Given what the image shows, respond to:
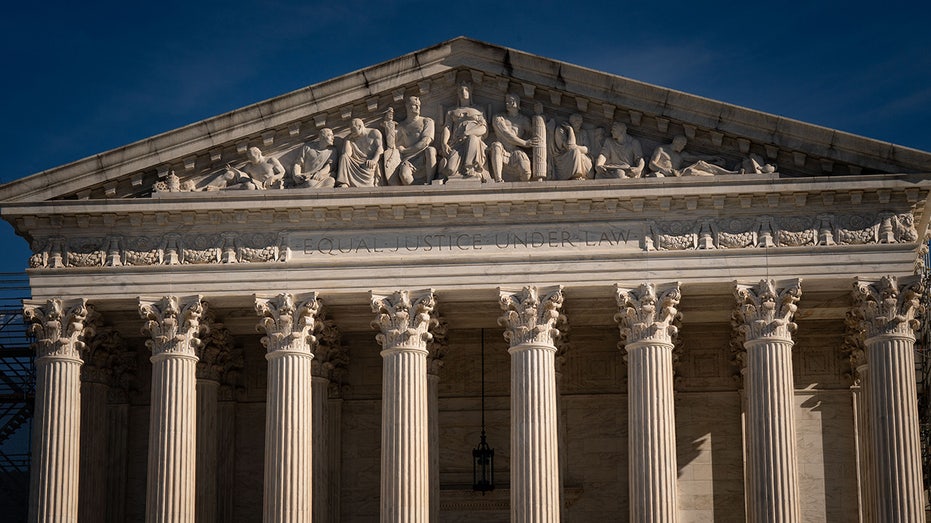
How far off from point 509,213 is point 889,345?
426 inches

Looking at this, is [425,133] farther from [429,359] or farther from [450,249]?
[429,359]

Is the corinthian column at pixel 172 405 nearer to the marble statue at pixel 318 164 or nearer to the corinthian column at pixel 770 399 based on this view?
the marble statue at pixel 318 164

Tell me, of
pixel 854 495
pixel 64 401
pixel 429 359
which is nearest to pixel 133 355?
pixel 64 401

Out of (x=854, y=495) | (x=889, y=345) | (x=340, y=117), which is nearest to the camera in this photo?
(x=889, y=345)

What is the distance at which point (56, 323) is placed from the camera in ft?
151

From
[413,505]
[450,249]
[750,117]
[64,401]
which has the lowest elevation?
[413,505]

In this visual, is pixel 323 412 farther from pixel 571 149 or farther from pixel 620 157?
pixel 620 157

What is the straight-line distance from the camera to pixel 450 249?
46031 mm

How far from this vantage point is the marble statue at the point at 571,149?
45.8 metres

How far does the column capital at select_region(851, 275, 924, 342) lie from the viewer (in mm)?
44125

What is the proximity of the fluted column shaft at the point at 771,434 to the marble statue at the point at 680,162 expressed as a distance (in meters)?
4.88

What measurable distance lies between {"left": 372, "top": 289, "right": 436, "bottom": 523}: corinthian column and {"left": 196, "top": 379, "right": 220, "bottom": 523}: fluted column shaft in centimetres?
640

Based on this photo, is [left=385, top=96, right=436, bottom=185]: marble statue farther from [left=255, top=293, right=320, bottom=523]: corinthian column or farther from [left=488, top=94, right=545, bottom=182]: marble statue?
[left=255, top=293, right=320, bottom=523]: corinthian column

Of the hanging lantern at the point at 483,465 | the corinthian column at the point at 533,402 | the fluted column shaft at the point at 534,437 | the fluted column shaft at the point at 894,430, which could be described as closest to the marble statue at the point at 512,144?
the corinthian column at the point at 533,402
